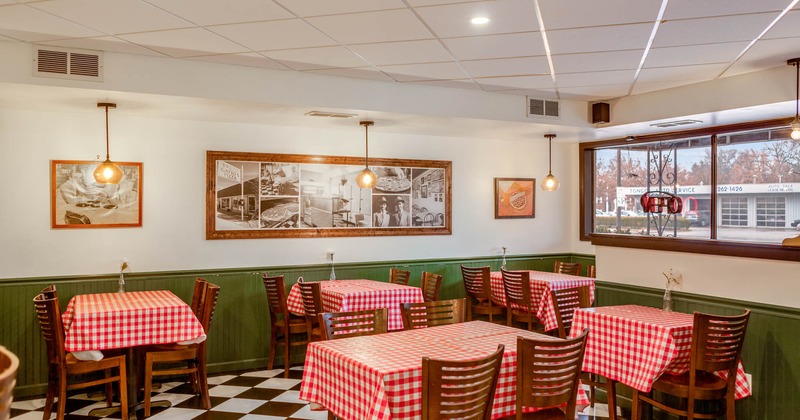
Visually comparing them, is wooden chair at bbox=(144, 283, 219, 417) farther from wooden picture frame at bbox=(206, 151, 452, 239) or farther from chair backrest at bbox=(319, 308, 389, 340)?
chair backrest at bbox=(319, 308, 389, 340)

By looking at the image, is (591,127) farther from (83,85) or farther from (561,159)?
(83,85)

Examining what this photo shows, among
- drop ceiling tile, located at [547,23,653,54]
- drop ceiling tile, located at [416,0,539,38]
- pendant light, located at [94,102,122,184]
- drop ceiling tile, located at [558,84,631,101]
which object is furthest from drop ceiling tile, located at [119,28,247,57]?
drop ceiling tile, located at [558,84,631,101]

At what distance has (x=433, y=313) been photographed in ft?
15.2

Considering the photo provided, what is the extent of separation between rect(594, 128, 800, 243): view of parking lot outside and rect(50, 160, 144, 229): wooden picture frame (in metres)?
6.19

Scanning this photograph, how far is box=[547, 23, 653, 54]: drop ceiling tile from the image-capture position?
439 centimetres

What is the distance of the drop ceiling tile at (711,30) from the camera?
13.7 feet

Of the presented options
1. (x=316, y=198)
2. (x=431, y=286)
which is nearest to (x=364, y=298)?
(x=431, y=286)

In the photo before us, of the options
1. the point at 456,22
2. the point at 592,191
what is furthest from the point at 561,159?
the point at 456,22

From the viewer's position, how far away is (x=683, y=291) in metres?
5.05

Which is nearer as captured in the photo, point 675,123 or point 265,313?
point 675,123

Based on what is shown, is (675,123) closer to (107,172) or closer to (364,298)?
(364,298)

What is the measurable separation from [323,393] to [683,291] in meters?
3.15

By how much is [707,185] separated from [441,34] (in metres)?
4.62

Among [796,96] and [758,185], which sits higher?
[796,96]
